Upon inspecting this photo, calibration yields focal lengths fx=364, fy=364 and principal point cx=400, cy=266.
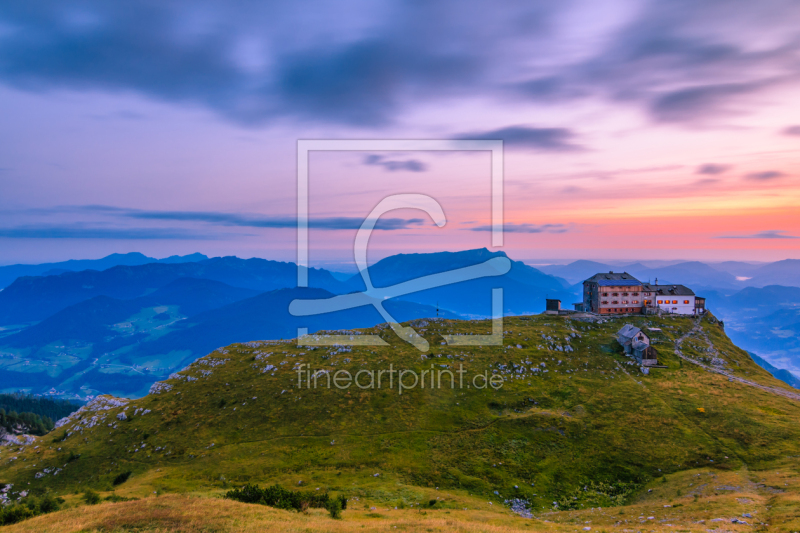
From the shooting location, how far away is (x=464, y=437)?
66625 mm

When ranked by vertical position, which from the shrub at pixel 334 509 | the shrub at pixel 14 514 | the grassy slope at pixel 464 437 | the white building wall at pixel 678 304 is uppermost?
the white building wall at pixel 678 304

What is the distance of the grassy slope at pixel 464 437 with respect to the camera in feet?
175

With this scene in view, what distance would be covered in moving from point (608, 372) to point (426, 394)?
4559 centimetres

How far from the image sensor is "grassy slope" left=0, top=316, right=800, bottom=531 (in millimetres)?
53344

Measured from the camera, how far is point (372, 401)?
79438 mm

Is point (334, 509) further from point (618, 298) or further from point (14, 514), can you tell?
point (618, 298)

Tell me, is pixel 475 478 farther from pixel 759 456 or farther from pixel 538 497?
pixel 759 456

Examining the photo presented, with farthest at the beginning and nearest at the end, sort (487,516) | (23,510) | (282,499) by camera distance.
Result: (487,516)
(282,499)
(23,510)

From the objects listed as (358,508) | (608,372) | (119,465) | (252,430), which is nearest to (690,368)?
(608,372)

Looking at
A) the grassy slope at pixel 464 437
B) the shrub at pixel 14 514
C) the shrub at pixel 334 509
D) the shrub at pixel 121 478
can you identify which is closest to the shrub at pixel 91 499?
the grassy slope at pixel 464 437

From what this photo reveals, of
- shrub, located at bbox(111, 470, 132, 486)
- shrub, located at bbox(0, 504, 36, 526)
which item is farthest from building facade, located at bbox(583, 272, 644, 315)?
shrub, located at bbox(0, 504, 36, 526)

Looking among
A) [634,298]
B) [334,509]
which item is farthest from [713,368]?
[334,509]

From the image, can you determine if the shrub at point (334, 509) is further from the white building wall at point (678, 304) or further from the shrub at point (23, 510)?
the white building wall at point (678, 304)

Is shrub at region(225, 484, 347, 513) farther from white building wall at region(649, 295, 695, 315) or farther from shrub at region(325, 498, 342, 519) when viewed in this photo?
white building wall at region(649, 295, 695, 315)
